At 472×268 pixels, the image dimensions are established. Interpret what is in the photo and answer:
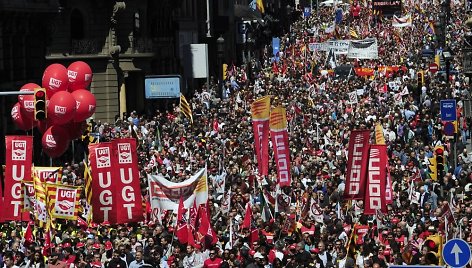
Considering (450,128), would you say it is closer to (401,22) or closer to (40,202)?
(40,202)

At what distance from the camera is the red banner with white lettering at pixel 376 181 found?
2622cm

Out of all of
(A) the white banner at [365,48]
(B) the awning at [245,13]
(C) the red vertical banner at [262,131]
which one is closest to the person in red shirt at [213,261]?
(C) the red vertical banner at [262,131]

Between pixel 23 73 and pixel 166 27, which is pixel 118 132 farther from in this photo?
pixel 166 27

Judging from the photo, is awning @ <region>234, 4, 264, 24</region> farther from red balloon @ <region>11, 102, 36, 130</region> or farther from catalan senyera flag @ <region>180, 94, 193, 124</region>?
red balloon @ <region>11, 102, 36, 130</region>

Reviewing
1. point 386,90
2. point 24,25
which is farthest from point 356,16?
point 24,25

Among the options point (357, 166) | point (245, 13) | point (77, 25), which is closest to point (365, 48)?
point (77, 25)

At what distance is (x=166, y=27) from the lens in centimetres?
6334

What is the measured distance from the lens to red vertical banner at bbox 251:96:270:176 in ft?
104

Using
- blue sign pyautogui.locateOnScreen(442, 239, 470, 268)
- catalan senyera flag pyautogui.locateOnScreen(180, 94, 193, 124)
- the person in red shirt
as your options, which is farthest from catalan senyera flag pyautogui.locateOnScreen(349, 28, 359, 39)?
blue sign pyautogui.locateOnScreen(442, 239, 470, 268)

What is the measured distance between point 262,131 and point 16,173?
23.6 ft

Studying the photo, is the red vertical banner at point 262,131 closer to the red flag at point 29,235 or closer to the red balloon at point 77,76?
the red balloon at point 77,76

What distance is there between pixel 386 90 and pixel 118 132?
12941 millimetres

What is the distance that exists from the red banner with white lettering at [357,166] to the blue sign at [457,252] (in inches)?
302

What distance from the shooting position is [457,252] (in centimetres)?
1900
